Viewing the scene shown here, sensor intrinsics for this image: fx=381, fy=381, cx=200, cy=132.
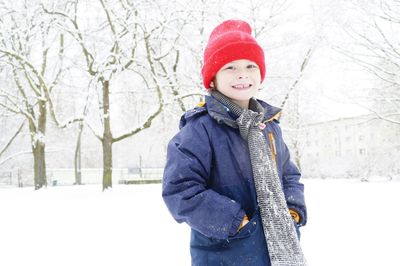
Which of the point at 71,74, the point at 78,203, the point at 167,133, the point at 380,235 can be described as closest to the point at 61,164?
the point at 167,133

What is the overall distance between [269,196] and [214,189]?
0.74 feet

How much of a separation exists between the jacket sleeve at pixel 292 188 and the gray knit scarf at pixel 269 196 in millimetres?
184

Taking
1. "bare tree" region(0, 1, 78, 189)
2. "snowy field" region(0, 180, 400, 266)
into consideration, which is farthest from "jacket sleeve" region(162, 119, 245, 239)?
"bare tree" region(0, 1, 78, 189)

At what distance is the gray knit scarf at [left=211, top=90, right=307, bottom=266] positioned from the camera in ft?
4.88

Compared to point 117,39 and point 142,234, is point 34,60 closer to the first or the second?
point 117,39

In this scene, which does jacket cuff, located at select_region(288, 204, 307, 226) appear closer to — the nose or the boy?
the boy

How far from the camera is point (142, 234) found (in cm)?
568

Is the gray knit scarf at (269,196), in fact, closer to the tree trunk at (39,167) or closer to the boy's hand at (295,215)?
the boy's hand at (295,215)

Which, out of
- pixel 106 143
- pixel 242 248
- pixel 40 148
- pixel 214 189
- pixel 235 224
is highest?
pixel 214 189

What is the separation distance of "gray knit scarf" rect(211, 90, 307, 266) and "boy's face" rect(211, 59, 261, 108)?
56mm

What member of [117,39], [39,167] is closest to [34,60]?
[39,167]

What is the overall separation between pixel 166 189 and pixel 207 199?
0.17 metres

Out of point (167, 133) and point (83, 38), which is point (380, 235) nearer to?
point (83, 38)

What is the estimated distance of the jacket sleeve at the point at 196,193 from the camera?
143 cm
